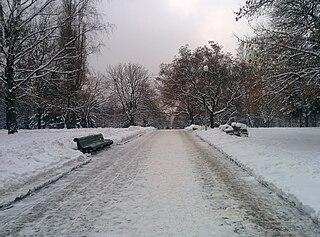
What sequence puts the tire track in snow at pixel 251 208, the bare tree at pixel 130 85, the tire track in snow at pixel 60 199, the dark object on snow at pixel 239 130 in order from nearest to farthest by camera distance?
the tire track in snow at pixel 251 208, the tire track in snow at pixel 60 199, the dark object on snow at pixel 239 130, the bare tree at pixel 130 85

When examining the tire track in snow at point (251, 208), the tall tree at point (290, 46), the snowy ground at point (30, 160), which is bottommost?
the tire track in snow at point (251, 208)

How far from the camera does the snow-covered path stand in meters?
5.67

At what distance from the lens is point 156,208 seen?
6.91 meters

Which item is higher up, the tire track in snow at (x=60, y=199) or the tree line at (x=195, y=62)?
the tree line at (x=195, y=62)

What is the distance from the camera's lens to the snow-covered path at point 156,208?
18.6 feet

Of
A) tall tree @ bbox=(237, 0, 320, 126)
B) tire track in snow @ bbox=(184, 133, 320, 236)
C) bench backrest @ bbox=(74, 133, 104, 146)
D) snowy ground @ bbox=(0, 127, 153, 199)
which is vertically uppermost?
tall tree @ bbox=(237, 0, 320, 126)

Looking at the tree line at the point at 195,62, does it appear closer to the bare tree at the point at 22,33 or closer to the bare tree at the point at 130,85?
the bare tree at the point at 22,33

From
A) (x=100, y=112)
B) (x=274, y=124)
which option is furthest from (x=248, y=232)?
(x=274, y=124)

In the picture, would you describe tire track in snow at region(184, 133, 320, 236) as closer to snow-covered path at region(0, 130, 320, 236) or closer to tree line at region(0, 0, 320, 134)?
snow-covered path at region(0, 130, 320, 236)

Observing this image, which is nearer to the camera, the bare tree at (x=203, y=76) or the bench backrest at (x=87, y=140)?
the bench backrest at (x=87, y=140)

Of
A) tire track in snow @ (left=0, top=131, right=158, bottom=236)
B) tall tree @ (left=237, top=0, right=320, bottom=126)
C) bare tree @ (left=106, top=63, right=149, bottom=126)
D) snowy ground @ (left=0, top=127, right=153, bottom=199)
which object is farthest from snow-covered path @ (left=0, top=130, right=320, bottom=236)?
bare tree @ (left=106, top=63, right=149, bottom=126)

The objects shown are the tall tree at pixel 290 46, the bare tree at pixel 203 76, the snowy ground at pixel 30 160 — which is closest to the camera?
the snowy ground at pixel 30 160

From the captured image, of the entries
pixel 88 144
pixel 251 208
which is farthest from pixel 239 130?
pixel 251 208

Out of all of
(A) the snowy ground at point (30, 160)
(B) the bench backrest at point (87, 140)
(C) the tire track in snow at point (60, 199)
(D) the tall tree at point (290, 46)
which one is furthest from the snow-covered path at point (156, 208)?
(D) the tall tree at point (290, 46)
